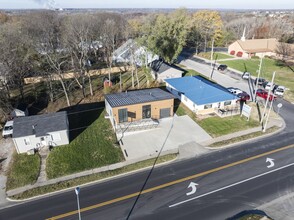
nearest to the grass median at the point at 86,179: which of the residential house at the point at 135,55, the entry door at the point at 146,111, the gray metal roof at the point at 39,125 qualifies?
the gray metal roof at the point at 39,125

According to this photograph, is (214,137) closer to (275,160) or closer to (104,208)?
(275,160)

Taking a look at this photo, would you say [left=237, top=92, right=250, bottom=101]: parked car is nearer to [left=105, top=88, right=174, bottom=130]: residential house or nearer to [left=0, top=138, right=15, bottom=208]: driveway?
[left=105, top=88, right=174, bottom=130]: residential house

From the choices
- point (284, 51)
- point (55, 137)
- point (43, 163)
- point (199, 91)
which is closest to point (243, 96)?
point (199, 91)

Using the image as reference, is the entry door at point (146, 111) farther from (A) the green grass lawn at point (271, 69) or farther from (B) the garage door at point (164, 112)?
(A) the green grass lawn at point (271, 69)

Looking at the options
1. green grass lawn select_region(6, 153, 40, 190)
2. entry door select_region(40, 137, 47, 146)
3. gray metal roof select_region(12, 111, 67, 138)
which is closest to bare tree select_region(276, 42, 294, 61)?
gray metal roof select_region(12, 111, 67, 138)

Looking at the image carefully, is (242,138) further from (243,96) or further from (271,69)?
(271,69)

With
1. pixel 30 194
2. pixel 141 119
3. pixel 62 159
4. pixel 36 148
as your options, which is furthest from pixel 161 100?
pixel 30 194
